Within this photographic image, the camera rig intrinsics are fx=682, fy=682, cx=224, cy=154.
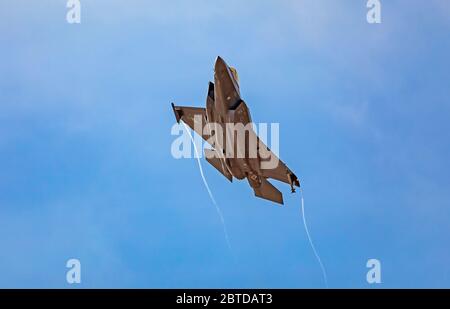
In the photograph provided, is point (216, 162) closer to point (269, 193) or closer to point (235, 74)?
point (269, 193)

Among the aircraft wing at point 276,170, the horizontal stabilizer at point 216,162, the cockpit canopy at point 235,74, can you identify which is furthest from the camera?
the horizontal stabilizer at point 216,162

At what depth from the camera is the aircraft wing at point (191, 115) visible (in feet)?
205

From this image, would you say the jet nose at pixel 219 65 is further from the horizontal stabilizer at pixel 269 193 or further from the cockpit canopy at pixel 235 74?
the horizontal stabilizer at pixel 269 193

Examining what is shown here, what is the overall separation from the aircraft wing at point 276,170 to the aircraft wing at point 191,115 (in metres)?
6.88

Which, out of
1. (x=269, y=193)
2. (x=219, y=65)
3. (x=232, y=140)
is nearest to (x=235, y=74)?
(x=219, y=65)

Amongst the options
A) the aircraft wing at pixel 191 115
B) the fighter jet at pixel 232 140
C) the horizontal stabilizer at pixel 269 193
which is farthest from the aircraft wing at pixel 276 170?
the aircraft wing at pixel 191 115

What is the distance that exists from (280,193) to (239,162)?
7.71m

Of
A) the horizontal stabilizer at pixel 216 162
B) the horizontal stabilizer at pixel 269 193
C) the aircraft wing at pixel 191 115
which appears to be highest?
the aircraft wing at pixel 191 115

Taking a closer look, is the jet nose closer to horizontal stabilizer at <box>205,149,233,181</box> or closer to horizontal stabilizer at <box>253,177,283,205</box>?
horizontal stabilizer at <box>205,149,233,181</box>

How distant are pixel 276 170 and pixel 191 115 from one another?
9417mm

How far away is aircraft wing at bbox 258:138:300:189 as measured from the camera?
5940 cm

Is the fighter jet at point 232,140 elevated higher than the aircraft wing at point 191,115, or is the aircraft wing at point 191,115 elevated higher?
the aircraft wing at point 191,115

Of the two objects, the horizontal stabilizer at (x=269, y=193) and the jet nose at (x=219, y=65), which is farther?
the horizontal stabilizer at (x=269, y=193)
